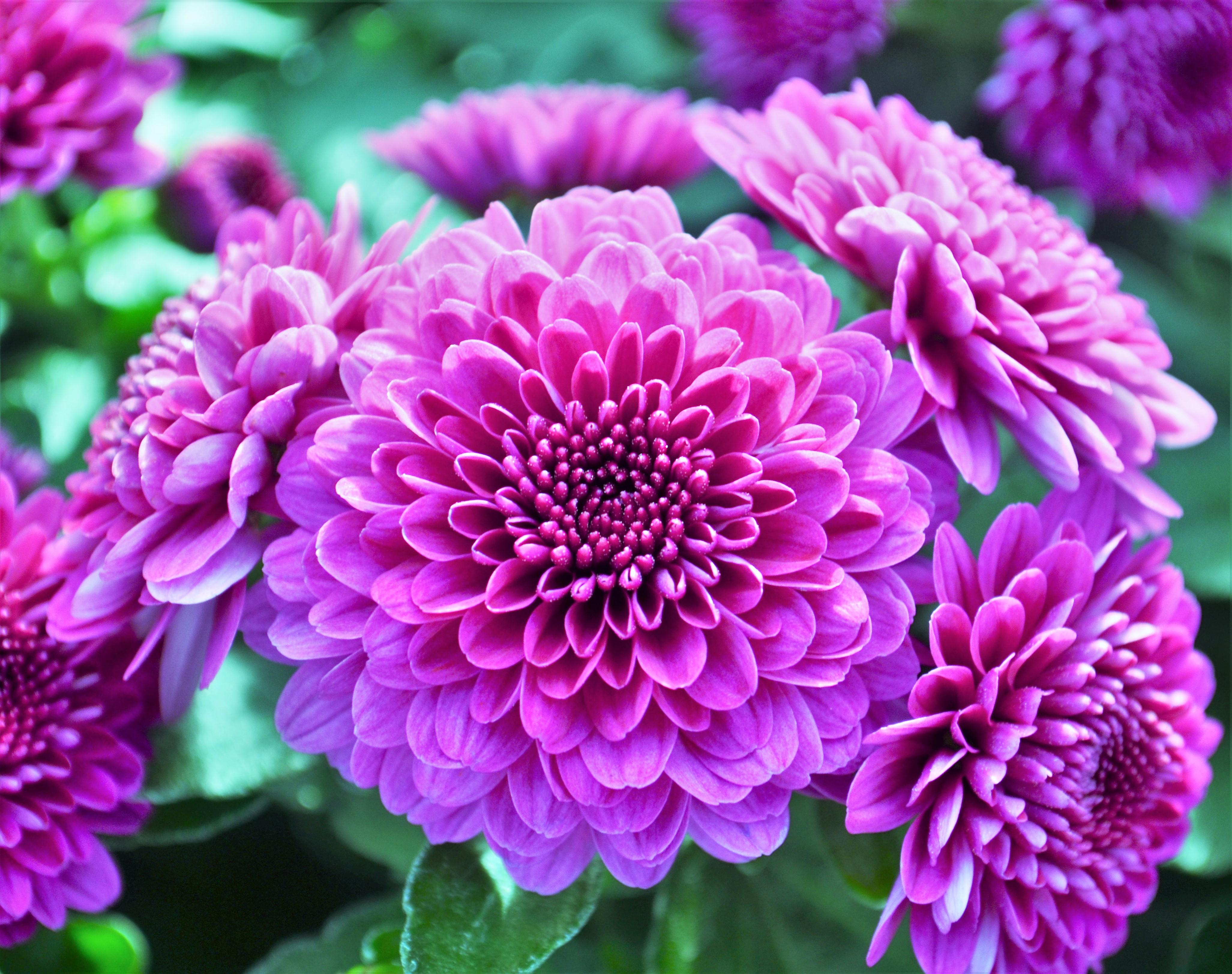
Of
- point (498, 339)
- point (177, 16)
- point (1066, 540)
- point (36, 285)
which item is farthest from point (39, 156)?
point (1066, 540)

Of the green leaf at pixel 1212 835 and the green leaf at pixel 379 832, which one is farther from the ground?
the green leaf at pixel 1212 835

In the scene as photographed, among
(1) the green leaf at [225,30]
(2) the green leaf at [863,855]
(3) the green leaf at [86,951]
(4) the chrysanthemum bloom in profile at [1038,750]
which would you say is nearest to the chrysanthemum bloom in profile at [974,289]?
(4) the chrysanthemum bloom in profile at [1038,750]

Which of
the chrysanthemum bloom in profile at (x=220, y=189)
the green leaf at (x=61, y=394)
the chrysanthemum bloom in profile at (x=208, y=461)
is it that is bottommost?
the green leaf at (x=61, y=394)

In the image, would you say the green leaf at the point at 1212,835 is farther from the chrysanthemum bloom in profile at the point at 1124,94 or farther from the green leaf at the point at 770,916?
the chrysanthemum bloom in profile at the point at 1124,94

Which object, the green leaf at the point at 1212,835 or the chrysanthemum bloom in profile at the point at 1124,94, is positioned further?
the chrysanthemum bloom in profile at the point at 1124,94

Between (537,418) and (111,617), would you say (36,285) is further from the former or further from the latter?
(537,418)

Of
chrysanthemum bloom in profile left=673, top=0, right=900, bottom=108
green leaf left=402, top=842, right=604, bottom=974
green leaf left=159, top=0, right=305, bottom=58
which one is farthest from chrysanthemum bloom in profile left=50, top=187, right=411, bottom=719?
green leaf left=159, top=0, right=305, bottom=58

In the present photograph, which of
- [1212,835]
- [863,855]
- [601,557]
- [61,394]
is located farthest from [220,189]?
[1212,835]
